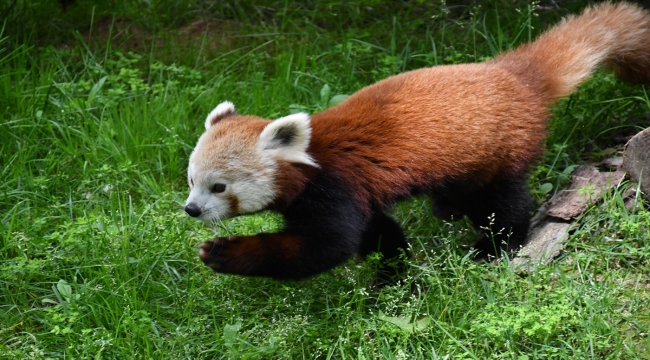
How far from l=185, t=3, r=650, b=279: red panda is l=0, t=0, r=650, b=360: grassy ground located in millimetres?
280

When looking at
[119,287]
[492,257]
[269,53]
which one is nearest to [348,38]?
[269,53]

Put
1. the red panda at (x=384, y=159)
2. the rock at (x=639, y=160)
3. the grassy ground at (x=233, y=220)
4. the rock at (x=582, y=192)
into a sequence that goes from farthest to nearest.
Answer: the rock at (x=582, y=192) < the rock at (x=639, y=160) < the red panda at (x=384, y=159) < the grassy ground at (x=233, y=220)

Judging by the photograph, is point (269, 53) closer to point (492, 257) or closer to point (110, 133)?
point (110, 133)

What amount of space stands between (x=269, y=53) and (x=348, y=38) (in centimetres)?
61

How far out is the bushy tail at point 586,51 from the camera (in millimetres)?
4266

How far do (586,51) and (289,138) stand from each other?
176cm

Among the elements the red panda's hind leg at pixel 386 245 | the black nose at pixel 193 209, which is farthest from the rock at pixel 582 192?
the black nose at pixel 193 209

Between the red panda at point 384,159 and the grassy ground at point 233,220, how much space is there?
28 centimetres

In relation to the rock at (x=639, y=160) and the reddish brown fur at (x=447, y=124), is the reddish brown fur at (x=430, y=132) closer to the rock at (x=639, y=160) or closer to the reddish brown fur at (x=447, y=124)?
the reddish brown fur at (x=447, y=124)

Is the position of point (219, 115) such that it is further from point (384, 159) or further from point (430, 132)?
point (430, 132)

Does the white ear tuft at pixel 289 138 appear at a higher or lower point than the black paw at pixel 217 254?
higher

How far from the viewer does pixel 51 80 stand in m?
5.37

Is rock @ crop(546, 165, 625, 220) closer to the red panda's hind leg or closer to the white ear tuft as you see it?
the red panda's hind leg

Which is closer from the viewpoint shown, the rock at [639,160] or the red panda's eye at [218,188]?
the red panda's eye at [218,188]
